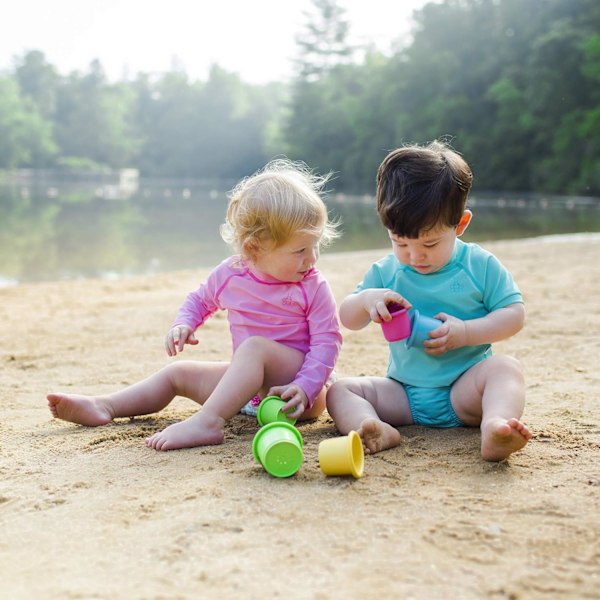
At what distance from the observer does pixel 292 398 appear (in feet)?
8.63

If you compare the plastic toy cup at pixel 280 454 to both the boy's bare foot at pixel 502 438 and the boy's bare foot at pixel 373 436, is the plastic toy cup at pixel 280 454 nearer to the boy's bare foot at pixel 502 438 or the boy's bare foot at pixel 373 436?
the boy's bare foot at pixel 373 436

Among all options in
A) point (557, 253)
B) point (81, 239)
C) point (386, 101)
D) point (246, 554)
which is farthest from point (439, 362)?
point (386, 101)

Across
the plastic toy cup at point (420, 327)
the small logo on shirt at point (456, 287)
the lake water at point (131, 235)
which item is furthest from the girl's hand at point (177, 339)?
the lake water at point (131, 235)

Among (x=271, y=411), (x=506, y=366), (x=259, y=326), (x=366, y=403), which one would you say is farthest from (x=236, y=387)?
(x=506, y=366)

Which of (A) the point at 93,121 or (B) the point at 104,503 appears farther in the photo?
(A) the point at 93,121

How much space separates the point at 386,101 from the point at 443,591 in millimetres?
44577

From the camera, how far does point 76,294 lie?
24.0 ft

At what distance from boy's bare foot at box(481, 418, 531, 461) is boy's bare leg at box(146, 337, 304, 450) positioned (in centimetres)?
77

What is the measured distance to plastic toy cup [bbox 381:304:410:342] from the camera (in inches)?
96.9

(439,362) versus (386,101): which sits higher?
(386,101)

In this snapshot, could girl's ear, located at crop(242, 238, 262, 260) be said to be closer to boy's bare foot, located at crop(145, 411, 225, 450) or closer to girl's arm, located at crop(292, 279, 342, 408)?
girl's arm, located at crop(292, 279, 342, 408)

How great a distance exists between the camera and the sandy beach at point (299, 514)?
1.58 meters

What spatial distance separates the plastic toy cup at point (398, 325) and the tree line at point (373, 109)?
2991 cm

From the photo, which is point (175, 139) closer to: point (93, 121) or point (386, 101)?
point (93, 121)
